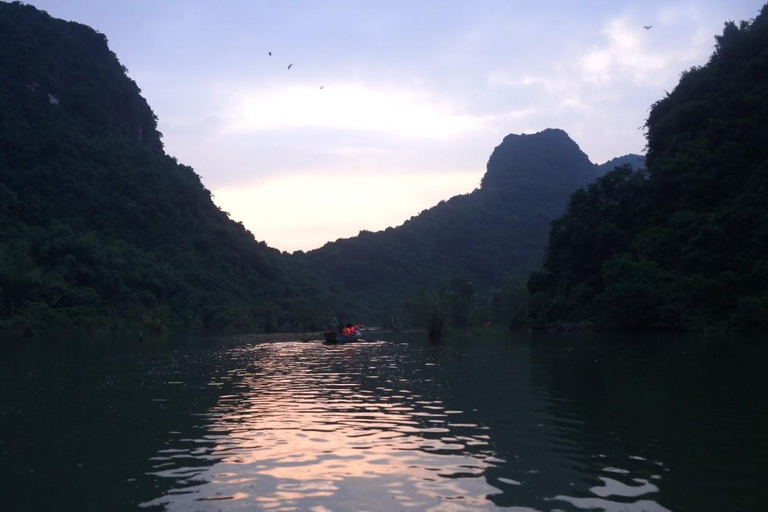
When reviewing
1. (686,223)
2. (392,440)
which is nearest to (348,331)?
(686,223)

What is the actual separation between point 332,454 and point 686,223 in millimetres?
54455

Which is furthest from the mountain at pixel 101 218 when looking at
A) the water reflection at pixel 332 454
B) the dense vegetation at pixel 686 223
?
the water reflection at pixel 332 454

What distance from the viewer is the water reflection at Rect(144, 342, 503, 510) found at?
29.5 feet

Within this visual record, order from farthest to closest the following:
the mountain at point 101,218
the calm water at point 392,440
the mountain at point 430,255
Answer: the mountain at point 430,255
the mountain at point 101,218
the calm water at point 392,440

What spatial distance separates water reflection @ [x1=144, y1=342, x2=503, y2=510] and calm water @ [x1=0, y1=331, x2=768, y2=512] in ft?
0.14

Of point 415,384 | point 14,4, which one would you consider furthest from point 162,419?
point 14,4

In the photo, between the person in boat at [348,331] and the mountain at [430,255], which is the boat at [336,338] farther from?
the mountain at [430,255]

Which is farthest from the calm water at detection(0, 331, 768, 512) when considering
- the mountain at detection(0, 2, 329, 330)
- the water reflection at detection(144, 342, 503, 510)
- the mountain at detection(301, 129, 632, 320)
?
the mountain at detection(301, 129, 632, 320)

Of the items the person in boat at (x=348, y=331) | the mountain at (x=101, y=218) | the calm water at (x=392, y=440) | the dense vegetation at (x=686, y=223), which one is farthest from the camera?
the mountain at (x=101, y=218)

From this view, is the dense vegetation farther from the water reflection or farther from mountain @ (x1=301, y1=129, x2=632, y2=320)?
mountain @ (x1=301, y1=129, x2=632, y2=320)

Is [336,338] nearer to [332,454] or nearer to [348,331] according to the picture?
[348,331]

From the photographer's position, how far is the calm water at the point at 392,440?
9102mm

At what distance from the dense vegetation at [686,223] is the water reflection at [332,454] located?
41221mm

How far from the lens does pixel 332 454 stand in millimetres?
11461
